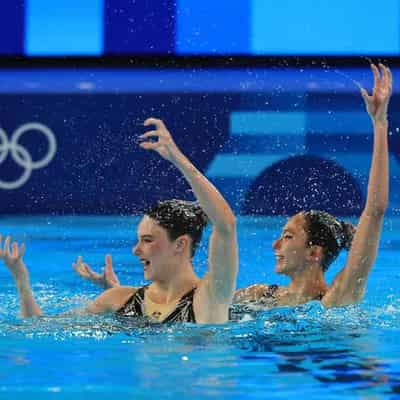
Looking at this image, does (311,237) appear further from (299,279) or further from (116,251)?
(116,251)

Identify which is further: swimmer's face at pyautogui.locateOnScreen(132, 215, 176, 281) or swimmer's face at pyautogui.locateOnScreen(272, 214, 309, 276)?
swimmer's face at pyautogui.locateOnScreen(272, 214, 309, 276)

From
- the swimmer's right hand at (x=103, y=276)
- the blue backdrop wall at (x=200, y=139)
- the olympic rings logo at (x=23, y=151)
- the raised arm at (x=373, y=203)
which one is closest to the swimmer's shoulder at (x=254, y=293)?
the raised arm at (x=373, y=203)

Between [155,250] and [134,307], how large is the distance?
29 centimetres

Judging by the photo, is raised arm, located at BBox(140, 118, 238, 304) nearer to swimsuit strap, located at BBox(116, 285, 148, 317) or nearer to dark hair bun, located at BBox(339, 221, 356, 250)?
swimsuit strap, located at BBox(116, 285, 148, 317)

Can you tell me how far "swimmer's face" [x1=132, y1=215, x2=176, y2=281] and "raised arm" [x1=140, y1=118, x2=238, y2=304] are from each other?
0.86 ft

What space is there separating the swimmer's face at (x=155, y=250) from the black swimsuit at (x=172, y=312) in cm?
14

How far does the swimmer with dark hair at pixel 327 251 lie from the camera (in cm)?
503

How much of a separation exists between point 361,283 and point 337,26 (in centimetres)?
558

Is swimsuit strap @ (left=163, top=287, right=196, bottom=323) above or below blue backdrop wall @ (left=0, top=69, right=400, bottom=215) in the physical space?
below

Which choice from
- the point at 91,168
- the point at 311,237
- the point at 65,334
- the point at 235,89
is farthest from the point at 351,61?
the point at 65,334

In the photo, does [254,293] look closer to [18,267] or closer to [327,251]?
[327,251]

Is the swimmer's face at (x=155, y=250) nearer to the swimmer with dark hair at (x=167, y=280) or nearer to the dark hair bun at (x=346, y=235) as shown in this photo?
the swimmer with dark hair at (x=167, y=280)

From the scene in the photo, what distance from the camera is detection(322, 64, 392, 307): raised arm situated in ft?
16.4

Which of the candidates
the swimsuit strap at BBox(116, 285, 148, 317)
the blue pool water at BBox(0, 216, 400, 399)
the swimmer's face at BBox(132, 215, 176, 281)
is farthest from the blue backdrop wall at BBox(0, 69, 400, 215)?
the swimmer's face at BBox(132, 215, 176, 281)
